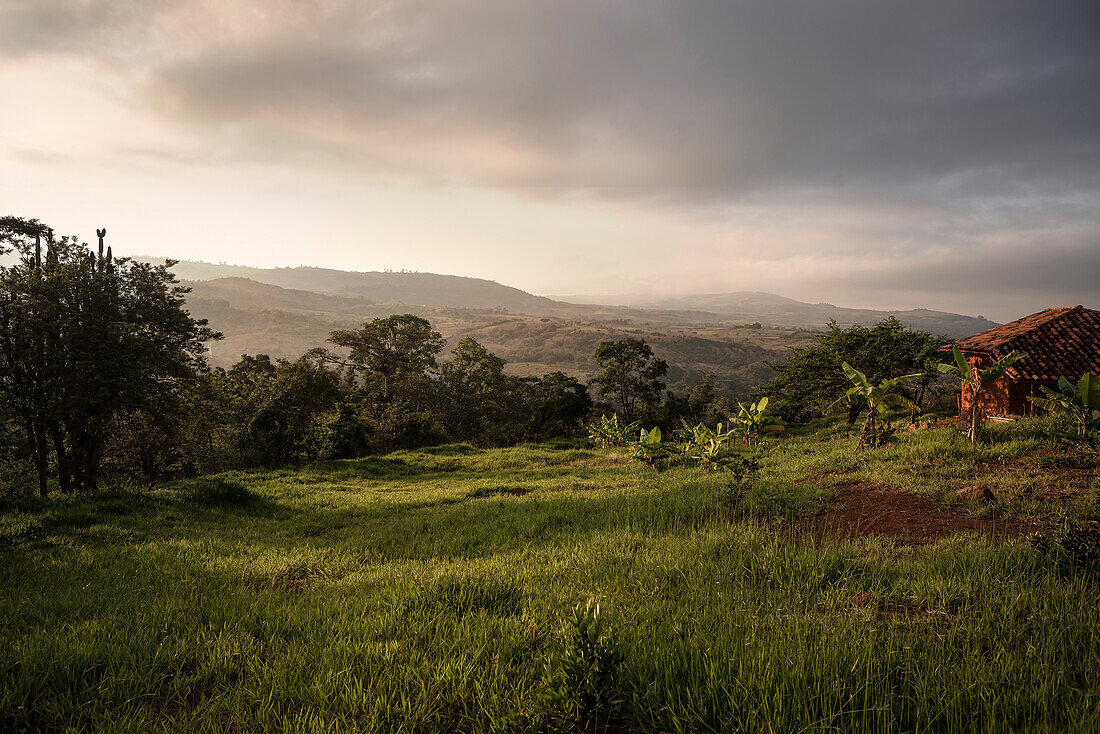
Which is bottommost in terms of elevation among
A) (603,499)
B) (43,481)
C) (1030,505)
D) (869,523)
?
(43,481)

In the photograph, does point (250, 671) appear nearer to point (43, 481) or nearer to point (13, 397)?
point (13, 397)

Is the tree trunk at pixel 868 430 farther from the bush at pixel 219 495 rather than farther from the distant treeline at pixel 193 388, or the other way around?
the distant treeline at pixel 193 388

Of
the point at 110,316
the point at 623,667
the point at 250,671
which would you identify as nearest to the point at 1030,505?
the point at 623,667

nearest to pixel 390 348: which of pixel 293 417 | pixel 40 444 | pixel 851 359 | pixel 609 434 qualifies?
pixel 293 417

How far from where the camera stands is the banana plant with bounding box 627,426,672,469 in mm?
12672

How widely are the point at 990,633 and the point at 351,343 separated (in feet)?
138

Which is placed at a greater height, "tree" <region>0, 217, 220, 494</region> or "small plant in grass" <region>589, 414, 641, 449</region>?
"tree" <region>0, 217, 220, 494</region>

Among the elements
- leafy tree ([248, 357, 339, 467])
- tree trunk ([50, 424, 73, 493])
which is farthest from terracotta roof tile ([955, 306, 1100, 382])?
tree trunk ([50, 424, 73, 493])

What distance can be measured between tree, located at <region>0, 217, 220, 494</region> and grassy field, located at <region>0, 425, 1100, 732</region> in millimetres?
9607

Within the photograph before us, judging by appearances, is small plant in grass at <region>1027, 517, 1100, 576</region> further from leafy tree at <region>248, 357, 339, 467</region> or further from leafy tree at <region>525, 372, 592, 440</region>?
leafy tree at <region>525, 372, 592, 440</region>

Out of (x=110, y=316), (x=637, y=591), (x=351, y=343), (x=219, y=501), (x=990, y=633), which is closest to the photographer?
(x=990, y=633)

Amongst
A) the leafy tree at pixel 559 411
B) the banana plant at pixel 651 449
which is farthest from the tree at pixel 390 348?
the banana plant at pixel 651 449

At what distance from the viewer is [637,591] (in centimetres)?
364

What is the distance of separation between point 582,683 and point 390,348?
42259 millimetres
